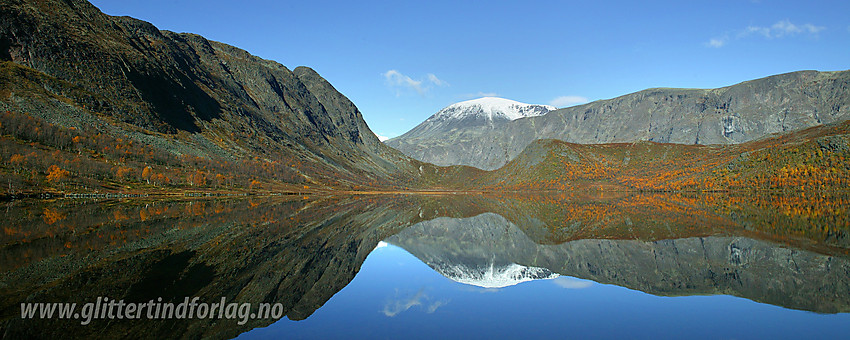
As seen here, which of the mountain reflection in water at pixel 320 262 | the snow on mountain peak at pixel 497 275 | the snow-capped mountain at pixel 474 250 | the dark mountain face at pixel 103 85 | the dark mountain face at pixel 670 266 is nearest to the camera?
the mountain reflection in water at pixel 320 262

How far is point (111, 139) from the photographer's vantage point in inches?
4660

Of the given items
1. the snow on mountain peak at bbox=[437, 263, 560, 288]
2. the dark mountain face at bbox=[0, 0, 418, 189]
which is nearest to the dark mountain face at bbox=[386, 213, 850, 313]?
the snow on mountain peak at bbox=[437, 263, 560, 288]

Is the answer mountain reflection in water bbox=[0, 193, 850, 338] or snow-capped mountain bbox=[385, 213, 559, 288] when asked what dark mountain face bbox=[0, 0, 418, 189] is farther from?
snow-capped mountain bbox=[385, 213, 559, 288]

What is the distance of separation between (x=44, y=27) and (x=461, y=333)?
615 feet

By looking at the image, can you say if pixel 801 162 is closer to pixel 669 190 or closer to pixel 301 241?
pixel 669 190

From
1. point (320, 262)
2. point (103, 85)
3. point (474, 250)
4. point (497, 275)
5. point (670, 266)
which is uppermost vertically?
point (103, 85)

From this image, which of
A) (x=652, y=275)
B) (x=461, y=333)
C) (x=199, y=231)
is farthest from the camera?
(x=199, y=231)

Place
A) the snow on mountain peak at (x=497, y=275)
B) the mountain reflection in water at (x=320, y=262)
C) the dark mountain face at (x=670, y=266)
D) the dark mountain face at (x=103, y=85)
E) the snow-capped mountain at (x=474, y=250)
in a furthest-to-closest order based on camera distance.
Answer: the dark mountain face at (x=103, y=85), the snow-capped mountain at (x=474, y=250), the snow on mountain peak at (x=497, y=275), the dark mountain face at (x=670, y=266), the mountain reflection in water at (x=320, y=262)

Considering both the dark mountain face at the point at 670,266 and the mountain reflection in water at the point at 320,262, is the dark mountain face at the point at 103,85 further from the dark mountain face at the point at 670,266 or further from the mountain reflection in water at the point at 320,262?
the dark mountain face at the point at 670,266

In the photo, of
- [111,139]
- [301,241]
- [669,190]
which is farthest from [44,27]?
[669,190]

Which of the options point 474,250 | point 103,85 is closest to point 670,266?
point 474,250

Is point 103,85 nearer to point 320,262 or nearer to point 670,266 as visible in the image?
point 320,262

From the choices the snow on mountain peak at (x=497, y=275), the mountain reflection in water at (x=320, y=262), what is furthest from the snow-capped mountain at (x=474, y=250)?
the mountain reflection in water at (x=320, y=262)

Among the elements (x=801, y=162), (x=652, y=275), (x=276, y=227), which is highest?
(x=801, y=162)
